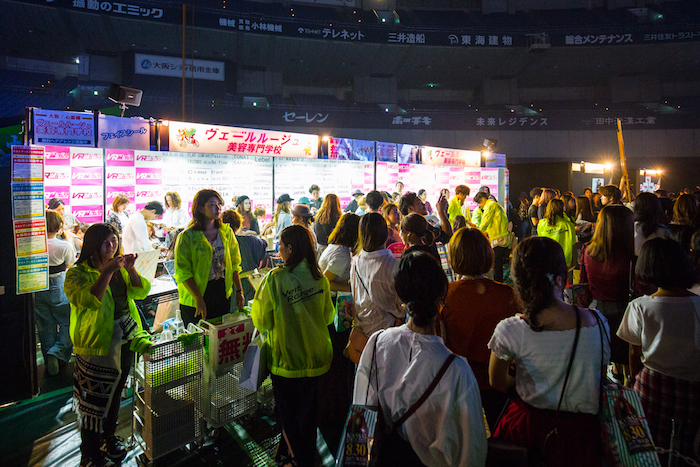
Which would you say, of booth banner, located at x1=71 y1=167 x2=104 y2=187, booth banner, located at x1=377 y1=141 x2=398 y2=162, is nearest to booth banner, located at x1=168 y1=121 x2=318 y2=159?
booth banner, located at x1=71 y1=167 x2=104 y2=187

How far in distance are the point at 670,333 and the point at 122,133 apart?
5.46m

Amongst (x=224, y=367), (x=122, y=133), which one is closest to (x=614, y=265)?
(x=224, y=367)

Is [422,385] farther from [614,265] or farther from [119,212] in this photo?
[119,212]

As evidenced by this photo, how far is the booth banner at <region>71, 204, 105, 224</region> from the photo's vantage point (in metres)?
5.11

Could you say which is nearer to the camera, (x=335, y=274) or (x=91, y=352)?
(x=91, y=352)

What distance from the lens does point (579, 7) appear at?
16.5 metres

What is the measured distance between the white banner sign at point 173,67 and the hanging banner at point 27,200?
1294 centimetres

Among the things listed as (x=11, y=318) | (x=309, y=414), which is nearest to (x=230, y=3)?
(x=11, y=318)

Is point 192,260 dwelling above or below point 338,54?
below

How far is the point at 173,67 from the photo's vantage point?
49.1 feet

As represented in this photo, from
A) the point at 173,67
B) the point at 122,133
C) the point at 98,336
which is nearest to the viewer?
the point at 98,336

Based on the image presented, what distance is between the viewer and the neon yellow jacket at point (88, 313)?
7.67 feet

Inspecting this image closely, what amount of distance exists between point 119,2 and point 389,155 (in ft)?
32.8

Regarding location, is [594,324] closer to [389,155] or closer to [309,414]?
[309,414]
